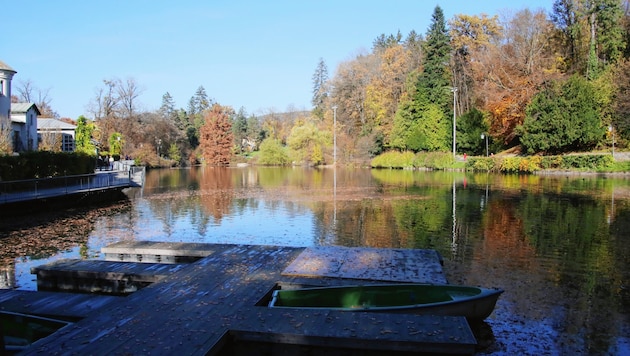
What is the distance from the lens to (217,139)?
77062 mm

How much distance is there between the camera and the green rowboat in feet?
21.6

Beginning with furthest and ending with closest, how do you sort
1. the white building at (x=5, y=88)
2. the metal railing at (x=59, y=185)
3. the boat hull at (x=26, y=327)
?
the white building at (x=5, y=88), the metal railing at (x=59, y=185), the boat hull at (x=26, y=327)

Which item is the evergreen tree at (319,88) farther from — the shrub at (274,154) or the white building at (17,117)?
the white building at (17,117)

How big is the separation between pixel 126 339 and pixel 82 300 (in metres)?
2.17

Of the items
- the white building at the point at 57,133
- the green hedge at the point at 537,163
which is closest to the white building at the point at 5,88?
the white building at the point at 57,133

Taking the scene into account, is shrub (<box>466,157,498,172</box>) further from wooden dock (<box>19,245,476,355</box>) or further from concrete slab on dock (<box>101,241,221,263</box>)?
wooden dock (<box>19,245,476,355</box>)

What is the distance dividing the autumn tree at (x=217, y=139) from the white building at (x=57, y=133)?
96.0 ft

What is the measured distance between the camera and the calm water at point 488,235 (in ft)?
23.2

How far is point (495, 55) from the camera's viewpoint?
49875mm

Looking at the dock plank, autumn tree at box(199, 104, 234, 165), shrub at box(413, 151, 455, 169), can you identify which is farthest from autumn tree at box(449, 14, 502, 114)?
the dock plank

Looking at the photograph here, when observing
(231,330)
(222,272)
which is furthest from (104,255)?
(231,330)

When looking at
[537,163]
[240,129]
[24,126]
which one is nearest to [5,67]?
[24,126]

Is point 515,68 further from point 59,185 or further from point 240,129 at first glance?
point 240,129

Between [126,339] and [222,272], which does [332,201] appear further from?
[126,339]
